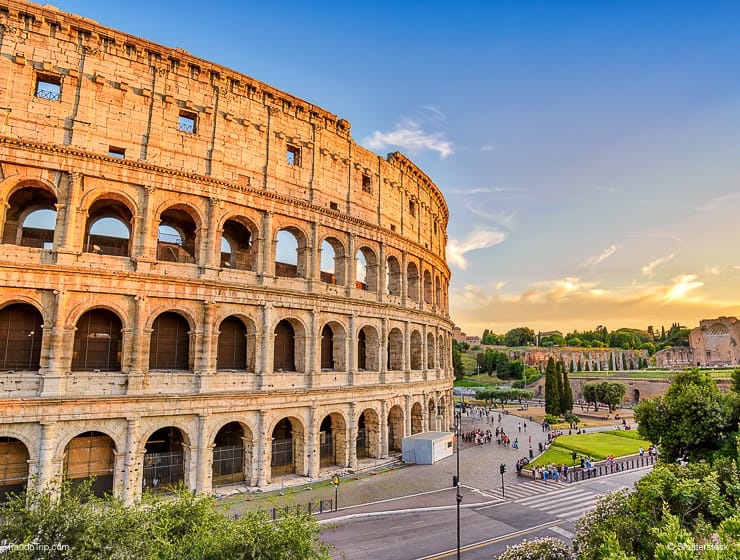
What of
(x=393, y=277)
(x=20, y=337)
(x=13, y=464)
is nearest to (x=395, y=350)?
(x=393, y=277)

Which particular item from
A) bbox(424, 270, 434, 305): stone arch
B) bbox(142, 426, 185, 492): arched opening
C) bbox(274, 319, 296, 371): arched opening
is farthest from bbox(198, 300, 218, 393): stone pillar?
bbox(424, 270, 434, 305): stone arch

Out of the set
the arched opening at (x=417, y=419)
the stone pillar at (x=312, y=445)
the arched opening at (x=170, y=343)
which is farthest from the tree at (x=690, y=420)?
the arched opening at (x=170, y=343)

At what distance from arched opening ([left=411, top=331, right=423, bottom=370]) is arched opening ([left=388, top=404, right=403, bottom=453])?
459cm

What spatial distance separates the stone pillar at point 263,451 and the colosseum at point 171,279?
10cm

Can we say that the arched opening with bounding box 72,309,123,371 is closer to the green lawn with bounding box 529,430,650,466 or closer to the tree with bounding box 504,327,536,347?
the green lawn with bounding box 529,430,650,466

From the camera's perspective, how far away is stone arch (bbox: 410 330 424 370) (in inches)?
1395

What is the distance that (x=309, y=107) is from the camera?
28781 mm

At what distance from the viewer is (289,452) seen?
88.1 feet

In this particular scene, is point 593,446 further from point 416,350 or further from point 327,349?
point 327,349

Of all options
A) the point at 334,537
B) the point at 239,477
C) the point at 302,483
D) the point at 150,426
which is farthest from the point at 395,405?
the point at 150,426

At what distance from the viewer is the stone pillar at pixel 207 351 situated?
22.3 m

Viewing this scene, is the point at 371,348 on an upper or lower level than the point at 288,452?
upper

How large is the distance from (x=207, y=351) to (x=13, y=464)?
903 centimetres

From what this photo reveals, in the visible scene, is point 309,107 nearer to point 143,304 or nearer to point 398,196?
point 398,196
